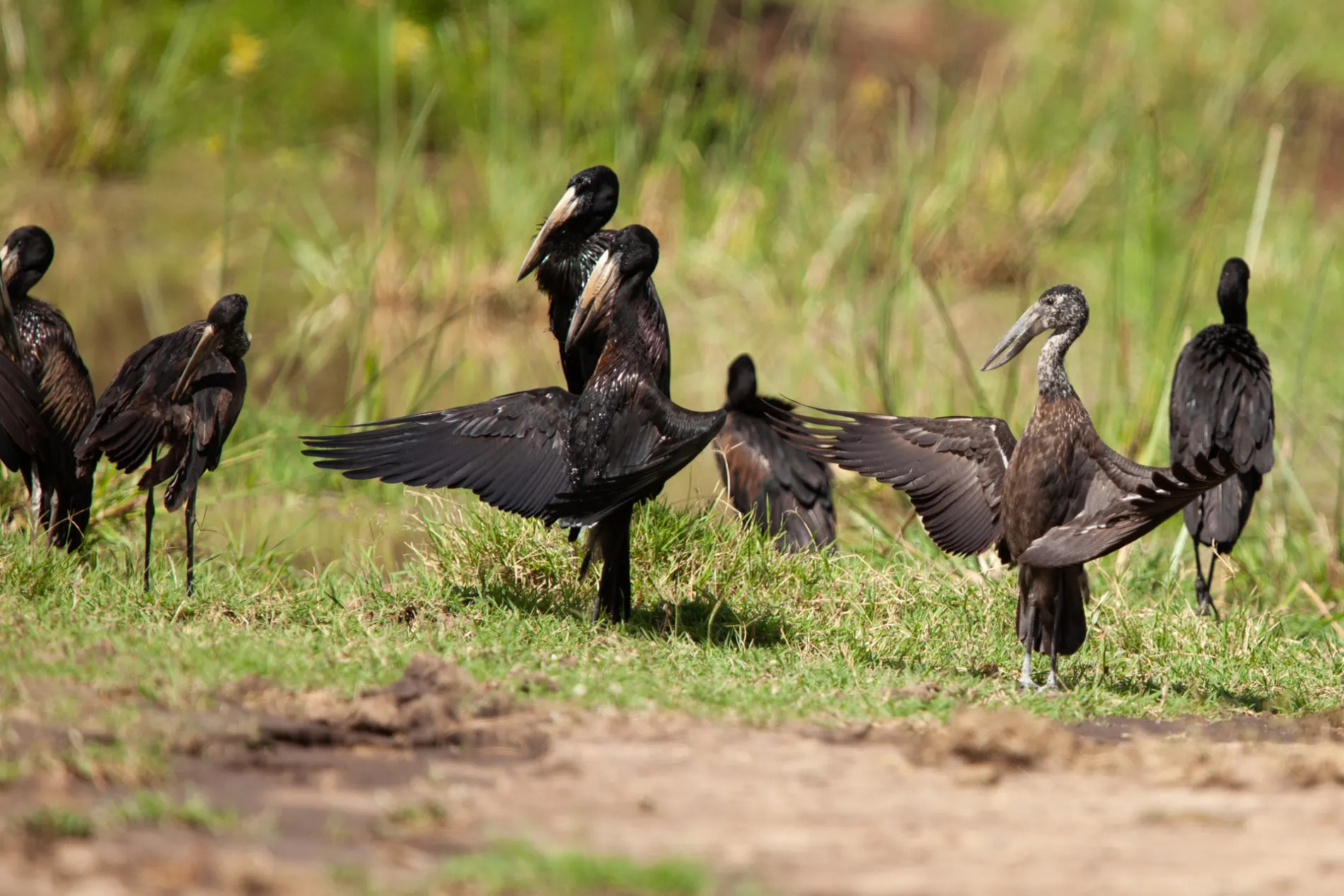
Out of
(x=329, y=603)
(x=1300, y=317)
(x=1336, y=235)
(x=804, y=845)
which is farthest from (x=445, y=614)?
(x=1336, y=235)

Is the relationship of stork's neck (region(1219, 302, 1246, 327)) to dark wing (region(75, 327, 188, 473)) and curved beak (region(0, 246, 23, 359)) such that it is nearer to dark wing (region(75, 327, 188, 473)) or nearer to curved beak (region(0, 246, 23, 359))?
dark wing (region(75, 327, 188, 473))

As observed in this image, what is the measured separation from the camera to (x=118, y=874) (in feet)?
10.3

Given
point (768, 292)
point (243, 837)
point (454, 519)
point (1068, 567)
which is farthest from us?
point (768, 292)

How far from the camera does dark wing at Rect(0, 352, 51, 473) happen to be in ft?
18.0

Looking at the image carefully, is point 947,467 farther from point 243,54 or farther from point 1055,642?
point 243,54

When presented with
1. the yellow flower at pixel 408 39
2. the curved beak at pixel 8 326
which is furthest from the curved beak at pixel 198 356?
the yellow flower at pixel 408 39

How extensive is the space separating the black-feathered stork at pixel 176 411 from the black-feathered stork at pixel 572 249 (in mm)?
1149

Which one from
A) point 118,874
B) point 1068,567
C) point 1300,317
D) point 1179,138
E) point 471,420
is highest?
point 1179,138

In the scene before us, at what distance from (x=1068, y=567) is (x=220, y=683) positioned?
8.99ft

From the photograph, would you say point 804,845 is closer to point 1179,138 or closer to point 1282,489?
point 1282,489

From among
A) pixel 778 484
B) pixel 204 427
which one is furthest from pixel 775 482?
pixel 204 427

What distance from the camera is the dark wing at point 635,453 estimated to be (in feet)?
17.8

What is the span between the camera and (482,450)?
552cm

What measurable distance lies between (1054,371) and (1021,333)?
31 centimetres
